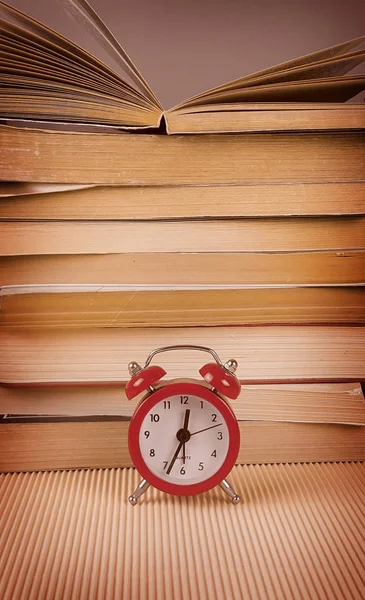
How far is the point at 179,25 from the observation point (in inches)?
54.2

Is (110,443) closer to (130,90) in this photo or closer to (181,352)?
(181,352)

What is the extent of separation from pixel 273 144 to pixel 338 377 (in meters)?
0.62

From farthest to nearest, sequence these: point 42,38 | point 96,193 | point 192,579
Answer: point 96,193, point 42,38, point 192,579

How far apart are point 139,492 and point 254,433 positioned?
357 mm

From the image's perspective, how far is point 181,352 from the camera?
4.48 ft

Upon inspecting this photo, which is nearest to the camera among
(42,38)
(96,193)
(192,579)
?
(192,579)

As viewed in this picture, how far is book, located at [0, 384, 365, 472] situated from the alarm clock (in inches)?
6.9

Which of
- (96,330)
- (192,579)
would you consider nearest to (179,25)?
(96,330)

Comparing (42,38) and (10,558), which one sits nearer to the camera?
(10,558)

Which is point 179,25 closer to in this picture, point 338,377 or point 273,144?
point 273,144

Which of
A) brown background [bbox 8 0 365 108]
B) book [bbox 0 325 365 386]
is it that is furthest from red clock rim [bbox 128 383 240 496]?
brown background [bbox 8 0 365 108]

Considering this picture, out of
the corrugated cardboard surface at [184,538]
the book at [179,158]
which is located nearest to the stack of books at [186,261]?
the book at [179,158]

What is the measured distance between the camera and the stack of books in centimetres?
127

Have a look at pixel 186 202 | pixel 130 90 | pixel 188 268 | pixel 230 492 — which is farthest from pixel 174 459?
pixel 130 90
